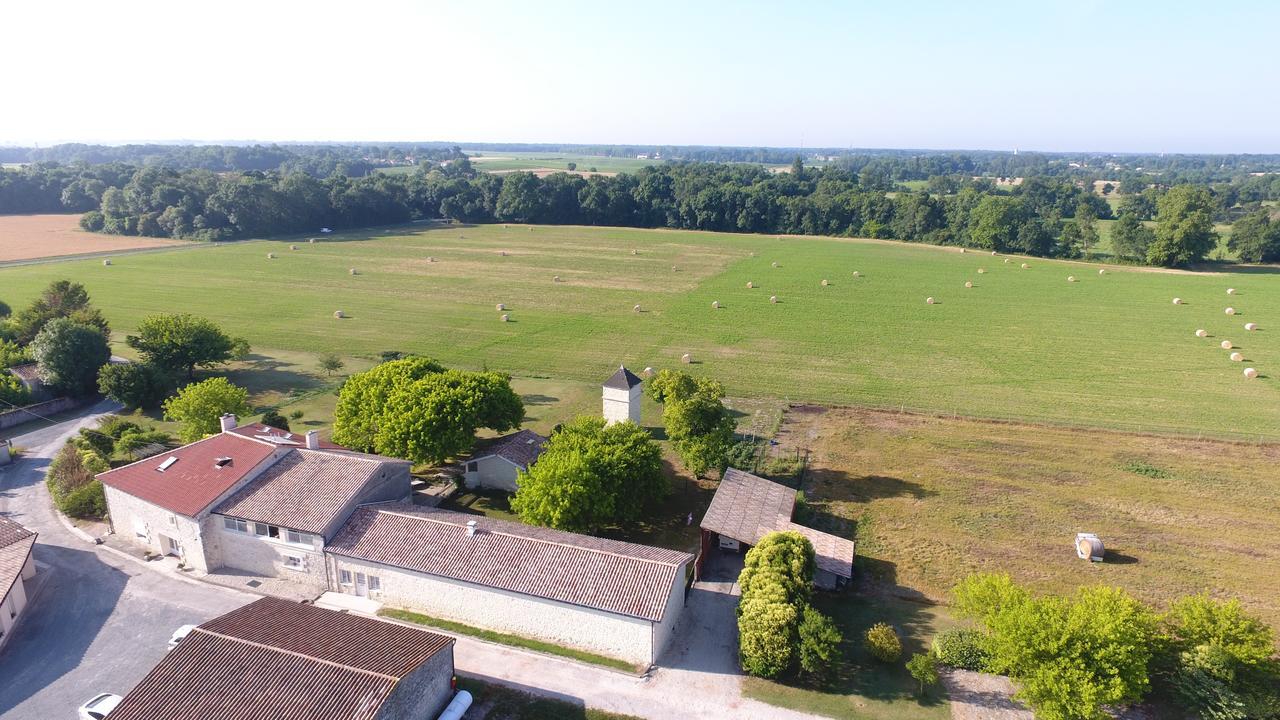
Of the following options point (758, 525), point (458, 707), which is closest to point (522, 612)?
point (458, 707)

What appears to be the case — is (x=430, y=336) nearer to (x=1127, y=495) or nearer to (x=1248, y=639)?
(x=1127, y=495)

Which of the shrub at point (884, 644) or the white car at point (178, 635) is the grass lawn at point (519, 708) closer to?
the shrub at point (884, 644)

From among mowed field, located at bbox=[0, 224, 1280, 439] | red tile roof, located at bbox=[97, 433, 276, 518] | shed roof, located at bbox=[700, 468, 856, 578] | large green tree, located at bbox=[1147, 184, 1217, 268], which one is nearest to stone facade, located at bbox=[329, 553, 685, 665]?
shed roof, located at bbox=[700, 468, 856, 578]

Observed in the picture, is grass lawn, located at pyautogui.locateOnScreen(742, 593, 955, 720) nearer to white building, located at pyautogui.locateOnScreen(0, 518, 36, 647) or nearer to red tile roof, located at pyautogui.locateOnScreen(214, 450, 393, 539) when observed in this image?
red tile roof, located at pyautogui.locateOnScreen(214, 450, 393, 539)

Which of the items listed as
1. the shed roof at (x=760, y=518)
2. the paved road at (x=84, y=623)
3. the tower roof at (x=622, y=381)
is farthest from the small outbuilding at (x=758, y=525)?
the paved road at (x=84, y=623)

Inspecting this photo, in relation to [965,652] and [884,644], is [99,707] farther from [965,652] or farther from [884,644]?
[965,652]
